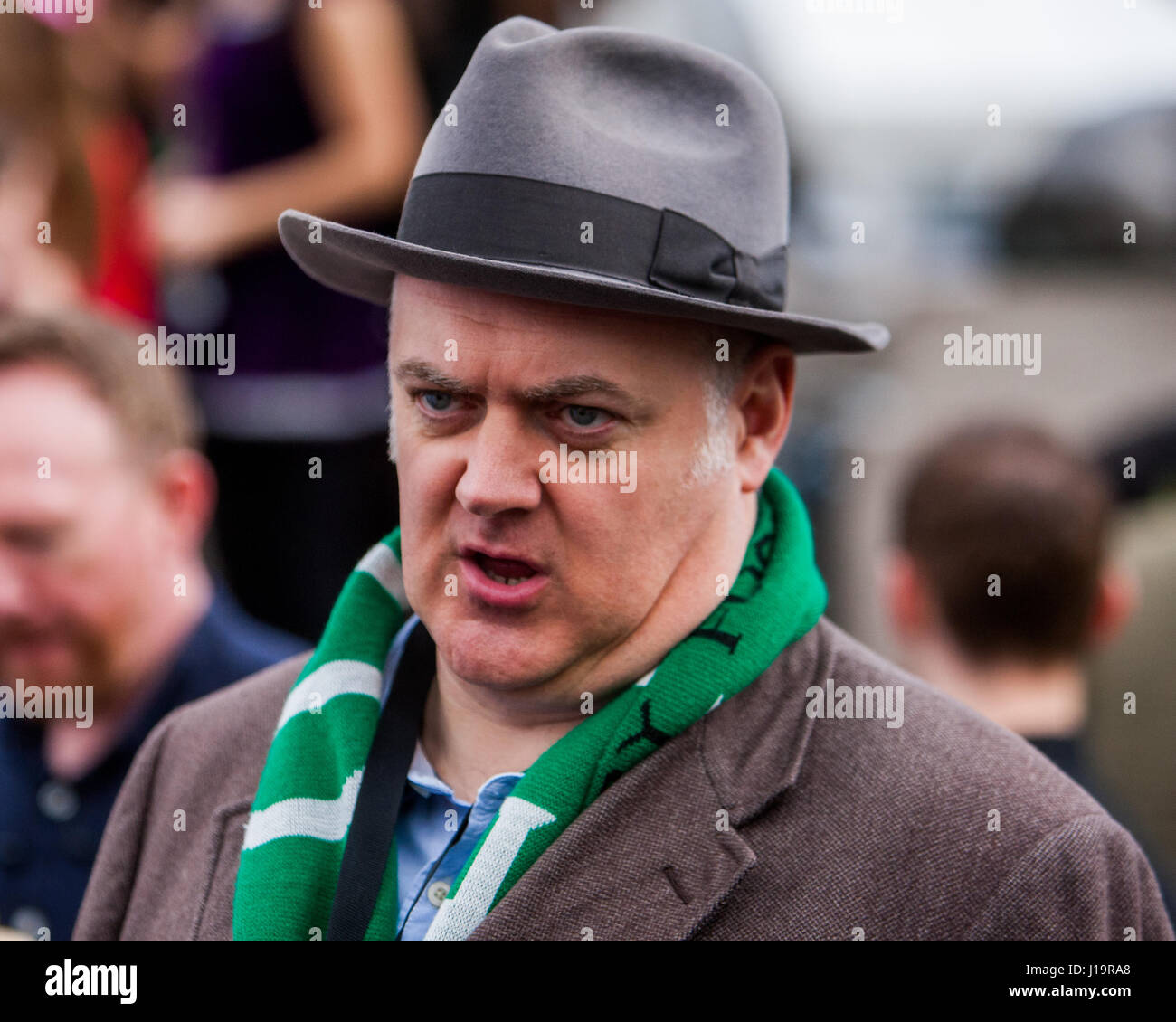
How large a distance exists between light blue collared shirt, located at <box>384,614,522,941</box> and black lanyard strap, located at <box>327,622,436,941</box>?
3cm

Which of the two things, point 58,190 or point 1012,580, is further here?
point 58,190

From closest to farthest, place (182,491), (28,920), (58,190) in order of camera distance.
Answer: (28,920), (182,491), (58,190)

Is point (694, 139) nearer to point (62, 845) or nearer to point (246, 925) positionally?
point (246, 925)

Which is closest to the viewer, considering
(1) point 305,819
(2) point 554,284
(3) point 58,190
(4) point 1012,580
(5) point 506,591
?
(2) point 554,284

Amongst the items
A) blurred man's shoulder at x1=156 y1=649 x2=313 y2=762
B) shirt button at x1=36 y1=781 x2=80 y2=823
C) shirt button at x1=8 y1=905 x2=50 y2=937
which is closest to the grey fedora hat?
blurred man's shoulder at x1=156 y1=649 x2=313 y2=762

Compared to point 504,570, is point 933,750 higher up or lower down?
lower down

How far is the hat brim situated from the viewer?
1.71 m

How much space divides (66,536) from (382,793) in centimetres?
105

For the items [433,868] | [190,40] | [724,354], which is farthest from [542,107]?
[190,40]

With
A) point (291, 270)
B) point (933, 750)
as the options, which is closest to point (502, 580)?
point (933, 750)

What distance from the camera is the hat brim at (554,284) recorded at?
5.60 feet

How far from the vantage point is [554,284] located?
171cm

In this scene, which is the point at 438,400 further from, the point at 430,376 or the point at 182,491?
the point at 182,491

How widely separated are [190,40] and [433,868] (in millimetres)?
2872
